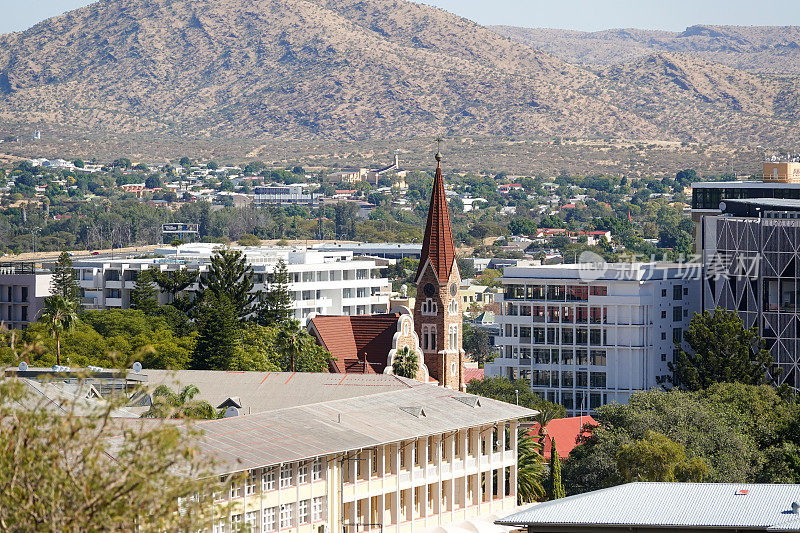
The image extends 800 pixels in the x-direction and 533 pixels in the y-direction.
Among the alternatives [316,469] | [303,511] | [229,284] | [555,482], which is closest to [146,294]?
[229,284]

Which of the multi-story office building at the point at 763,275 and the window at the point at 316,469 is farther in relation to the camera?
the multi-story office building at the point at 763,275

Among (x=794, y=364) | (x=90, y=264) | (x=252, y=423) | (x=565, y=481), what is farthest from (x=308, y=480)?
(x=90, y=264)

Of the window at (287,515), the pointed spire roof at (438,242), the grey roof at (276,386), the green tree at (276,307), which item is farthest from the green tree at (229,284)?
the window at (287,515)

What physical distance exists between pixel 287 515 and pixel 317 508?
2720mm

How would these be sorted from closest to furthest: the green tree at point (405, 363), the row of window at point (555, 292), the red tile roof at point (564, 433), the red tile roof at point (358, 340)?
the green tree at point (405, 363)
the red tile roof at point (358, 340)
the red tile roof at point (564, 433)
the row of window at point (555, 292)

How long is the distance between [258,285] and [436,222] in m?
53.2

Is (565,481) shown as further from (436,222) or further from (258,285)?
(258,285)

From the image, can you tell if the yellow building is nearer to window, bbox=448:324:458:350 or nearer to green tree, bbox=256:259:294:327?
green tree, bbox=256:259:294:327

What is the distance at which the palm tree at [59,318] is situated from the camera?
122m

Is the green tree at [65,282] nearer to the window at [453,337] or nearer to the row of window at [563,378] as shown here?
the row of window at [563,378]

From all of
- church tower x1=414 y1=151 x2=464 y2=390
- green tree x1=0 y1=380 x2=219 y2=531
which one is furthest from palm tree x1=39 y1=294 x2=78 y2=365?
green tree x1=0 y1=380 x2=219 y2=531

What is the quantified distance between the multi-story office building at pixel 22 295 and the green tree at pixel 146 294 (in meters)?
13.3

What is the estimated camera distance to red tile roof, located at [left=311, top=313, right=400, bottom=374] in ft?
384

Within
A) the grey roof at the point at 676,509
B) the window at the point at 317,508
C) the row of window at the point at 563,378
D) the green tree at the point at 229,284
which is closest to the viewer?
the grey roof at the point at 676,509
